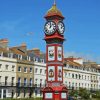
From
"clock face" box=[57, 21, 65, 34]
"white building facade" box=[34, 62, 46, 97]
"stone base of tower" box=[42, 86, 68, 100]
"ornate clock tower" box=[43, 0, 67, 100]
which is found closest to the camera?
"stone base of tower" box=[42, 86, 68, 100]

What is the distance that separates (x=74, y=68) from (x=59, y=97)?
59015 mm

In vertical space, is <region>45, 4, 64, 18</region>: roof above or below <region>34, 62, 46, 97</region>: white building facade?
above

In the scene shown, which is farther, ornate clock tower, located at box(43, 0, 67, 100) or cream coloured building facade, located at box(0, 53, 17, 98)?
cream coloured building facade, located at box(0, 53, 17, 98)

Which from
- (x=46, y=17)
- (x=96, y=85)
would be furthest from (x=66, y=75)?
(x=46, y=17)

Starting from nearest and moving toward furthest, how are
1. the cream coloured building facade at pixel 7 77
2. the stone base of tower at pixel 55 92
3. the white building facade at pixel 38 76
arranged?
the stone base of tower at pixel 55 92, the cream coloured building facade at pixel 7 77, the white building facade at pixel 38 76

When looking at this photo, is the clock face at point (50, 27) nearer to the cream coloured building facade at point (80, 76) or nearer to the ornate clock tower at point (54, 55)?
the ornate clock tower at point (54, 55)

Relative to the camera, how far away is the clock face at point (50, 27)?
48.3 metres

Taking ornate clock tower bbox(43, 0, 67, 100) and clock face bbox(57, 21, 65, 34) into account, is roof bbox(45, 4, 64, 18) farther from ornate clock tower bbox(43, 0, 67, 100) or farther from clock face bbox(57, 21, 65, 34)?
clock face bbox(57, 21, 65, 34)

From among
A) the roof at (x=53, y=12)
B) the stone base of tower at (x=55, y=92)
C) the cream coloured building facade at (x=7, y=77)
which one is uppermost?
the roof at (x=53, y=12)

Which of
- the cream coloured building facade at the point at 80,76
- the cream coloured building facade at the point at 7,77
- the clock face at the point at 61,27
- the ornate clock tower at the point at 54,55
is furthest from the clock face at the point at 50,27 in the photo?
the cream coloured building facade at the point at 80,76

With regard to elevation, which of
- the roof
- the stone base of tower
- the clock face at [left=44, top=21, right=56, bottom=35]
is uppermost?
the roof

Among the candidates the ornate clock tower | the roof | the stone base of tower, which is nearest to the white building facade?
the roof

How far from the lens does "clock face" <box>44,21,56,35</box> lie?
4831cm

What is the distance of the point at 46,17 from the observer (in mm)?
49250
